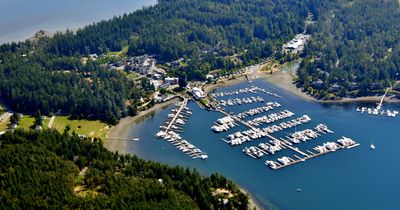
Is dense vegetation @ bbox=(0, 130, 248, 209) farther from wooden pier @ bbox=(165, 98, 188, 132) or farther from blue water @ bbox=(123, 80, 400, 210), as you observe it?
wooden pier @ bbox=(165, 98, 188, 132)

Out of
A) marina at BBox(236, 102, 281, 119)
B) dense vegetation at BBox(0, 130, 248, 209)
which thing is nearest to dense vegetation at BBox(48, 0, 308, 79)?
marina at BBox(236, 102, 281, 119)

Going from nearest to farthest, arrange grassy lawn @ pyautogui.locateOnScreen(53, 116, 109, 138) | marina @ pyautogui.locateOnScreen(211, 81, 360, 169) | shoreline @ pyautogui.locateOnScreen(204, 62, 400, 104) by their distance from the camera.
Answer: marina @ pyautogui.locateOnScreen(211, 81, 360, 169) < grassy lawn @ pyautogui.locateOnScreen(53, 116, 109, 138) < shoreline @ pyautogui.locateOnScreen(204, 62, 400, 104)

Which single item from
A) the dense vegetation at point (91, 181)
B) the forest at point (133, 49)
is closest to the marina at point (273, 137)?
the dense vegetation at point (91, 181)

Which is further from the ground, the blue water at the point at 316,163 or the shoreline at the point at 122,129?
the shoreline at the point at 122,129

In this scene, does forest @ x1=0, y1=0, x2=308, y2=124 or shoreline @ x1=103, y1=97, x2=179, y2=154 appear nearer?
shoreline @ x1=103, y1=97, x2=179, y2=154

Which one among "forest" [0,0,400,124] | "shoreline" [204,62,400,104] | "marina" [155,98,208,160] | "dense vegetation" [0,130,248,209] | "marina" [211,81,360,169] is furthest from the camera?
"forest" [0,0,400,124]

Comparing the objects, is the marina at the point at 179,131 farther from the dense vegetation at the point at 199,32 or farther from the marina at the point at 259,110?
the dense vegetation at the point at 199,32

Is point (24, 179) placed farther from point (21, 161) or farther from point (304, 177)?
point (304, 177)
